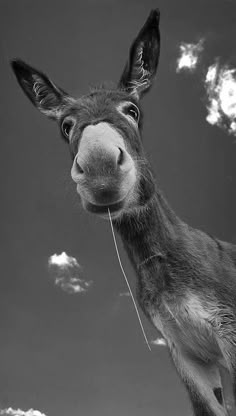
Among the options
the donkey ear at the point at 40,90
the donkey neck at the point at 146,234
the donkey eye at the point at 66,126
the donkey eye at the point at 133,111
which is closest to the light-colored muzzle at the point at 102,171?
the donkey neck at the point at 146,234

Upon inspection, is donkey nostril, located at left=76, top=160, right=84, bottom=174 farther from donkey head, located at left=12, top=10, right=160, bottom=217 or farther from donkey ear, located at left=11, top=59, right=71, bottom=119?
donkey ear, located at left=11, top=59, right=71, bottom=119

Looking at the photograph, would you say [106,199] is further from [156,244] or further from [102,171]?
[156,244]

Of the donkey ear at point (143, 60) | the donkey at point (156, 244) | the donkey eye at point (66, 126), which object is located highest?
the donkey ear at point (143, 60)

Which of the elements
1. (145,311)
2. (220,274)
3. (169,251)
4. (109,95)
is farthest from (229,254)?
(109,95)

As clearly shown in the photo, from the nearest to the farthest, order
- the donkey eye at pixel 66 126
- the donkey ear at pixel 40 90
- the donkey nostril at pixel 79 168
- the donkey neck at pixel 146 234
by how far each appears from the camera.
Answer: the donkey nostril at pixel 79 168
the donkey neck at pixel 146 234
the donkey eye at pixel 66 126
the donkey ear at pixel 40 90

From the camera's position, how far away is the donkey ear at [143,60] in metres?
4.44

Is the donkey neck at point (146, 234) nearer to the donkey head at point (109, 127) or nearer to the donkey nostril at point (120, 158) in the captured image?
the donkey head at point (109, 127)

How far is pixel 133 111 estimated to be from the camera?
444 cm

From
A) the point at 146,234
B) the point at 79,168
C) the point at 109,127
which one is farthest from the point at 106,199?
the point at 146,234

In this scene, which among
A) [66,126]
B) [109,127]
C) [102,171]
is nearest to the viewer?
[102,171]

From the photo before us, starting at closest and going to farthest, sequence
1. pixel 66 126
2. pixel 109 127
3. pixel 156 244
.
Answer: pixel 109 127
pixel 156 244
pixel 66 126

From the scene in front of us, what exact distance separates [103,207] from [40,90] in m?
2.29

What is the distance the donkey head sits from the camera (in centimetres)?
335

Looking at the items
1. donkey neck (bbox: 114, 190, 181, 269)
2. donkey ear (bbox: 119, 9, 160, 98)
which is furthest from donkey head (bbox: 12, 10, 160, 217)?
donkey neck (bbox: 114, 190, 181, 269)
